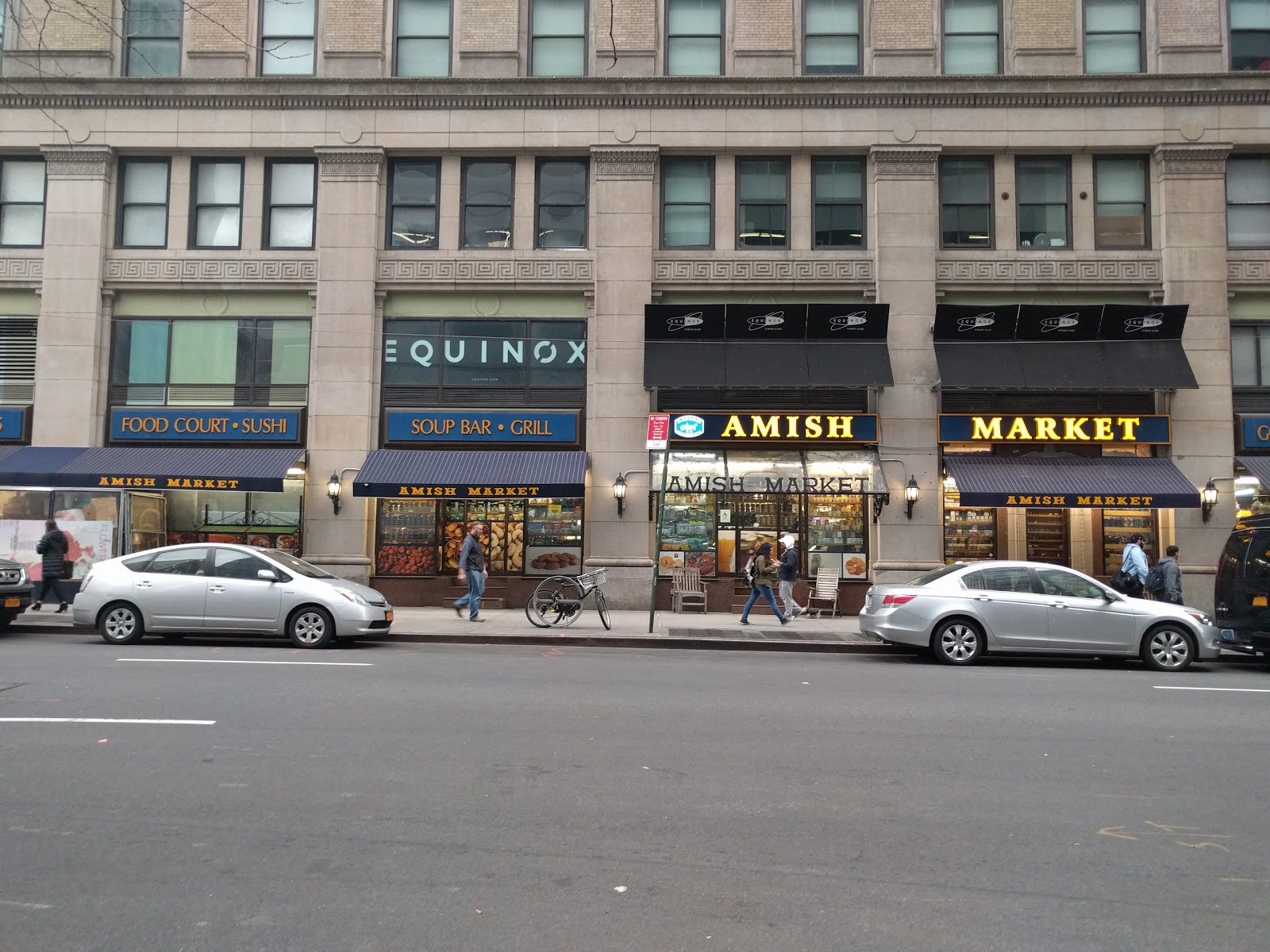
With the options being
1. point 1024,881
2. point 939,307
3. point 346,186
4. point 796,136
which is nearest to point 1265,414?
point 939,307

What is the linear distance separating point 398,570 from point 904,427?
10.7 m

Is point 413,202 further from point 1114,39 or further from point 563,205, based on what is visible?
point 1114,39

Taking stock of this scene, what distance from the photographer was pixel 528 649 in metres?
13.1

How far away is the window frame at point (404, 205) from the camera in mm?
19328

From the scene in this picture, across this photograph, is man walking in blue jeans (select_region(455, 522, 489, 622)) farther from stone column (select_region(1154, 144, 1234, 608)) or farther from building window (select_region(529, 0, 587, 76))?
stone column (select_region(1154, 144, 1234, 608))

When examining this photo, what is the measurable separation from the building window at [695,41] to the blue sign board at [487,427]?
7.87 metres

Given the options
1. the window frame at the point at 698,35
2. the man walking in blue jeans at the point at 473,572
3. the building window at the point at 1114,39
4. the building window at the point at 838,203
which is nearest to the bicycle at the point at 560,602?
the man walking in blue jeans at the point at 473,572

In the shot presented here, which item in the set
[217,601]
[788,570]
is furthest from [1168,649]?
[217,601]

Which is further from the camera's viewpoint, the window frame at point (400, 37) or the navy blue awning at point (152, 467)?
the window frame at point (400, 37)

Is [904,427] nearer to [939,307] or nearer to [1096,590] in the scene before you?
[939,307]

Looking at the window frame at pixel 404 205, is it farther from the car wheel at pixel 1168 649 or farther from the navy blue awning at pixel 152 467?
the car wheel at pixel 1168 649

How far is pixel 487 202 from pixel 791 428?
26.4ft

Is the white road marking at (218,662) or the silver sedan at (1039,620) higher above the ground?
the silver sedan at (1039,620)

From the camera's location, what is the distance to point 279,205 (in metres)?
19.5
